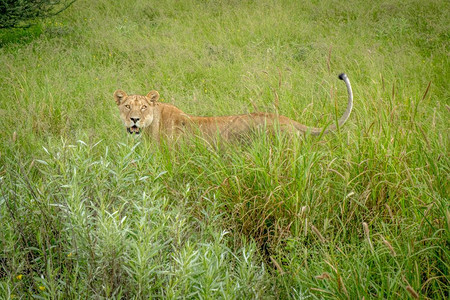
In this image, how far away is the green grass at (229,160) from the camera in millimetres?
2062

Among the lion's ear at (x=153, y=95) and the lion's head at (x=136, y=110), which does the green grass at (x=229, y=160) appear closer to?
the lion's head at (x=136, y=110)

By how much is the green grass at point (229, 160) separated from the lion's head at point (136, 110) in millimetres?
171

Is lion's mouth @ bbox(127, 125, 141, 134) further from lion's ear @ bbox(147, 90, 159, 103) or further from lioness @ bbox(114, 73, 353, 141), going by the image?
lion's ear @ bbox(147, 90, 159, 103)

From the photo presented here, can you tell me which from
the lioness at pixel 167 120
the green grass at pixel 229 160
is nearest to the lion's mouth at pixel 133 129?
the lioness at pixel 167 120

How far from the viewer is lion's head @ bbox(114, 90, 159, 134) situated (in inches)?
175

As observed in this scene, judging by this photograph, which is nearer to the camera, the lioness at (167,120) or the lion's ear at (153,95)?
the lioness at (167,120)

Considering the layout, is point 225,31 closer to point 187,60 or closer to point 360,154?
point 187,60

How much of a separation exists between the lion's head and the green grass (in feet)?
0.56

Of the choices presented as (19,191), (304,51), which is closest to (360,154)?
(19,191)

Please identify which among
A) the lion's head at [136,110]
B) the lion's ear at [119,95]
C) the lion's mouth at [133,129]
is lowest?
the lion's mouth at [133,129]

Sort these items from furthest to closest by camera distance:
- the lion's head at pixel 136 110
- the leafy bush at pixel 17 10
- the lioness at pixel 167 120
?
the leafy bush at pixel 17 10
the lion's head at pixel 136 110
the lioness at pixel 167 120

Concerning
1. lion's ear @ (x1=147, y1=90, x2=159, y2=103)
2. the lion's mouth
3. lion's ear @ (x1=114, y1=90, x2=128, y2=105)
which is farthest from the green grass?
lion's ear @ (x1=147, y1=90, x2=159, y2=103)

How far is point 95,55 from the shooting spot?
27.4 feet

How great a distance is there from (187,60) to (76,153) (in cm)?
532
